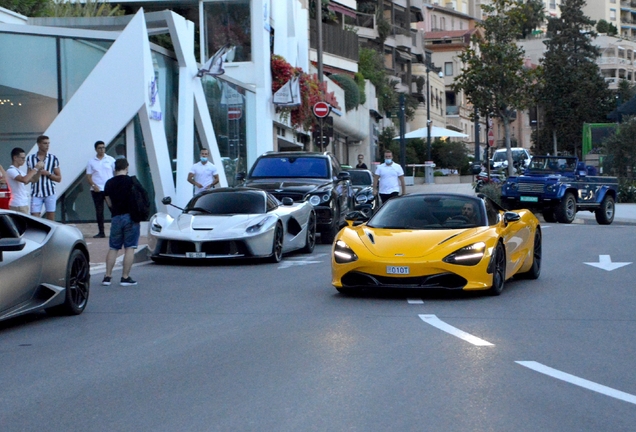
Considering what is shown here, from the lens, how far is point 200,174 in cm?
2233

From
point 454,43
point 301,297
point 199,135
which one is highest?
point 454,43

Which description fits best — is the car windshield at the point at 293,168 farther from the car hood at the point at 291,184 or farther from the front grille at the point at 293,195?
the front grille at the point at 293,195

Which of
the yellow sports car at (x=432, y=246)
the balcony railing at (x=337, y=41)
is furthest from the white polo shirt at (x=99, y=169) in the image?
the balcony railing at (x=337, y=41)

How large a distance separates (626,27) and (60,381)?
159 meters

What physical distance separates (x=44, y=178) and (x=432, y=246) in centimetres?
785

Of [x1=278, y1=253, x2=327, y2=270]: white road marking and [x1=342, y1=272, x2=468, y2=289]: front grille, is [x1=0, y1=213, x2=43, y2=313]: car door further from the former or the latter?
[x1=278, y1=253, x2=327, y2=270]: white road marking

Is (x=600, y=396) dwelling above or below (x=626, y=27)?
below

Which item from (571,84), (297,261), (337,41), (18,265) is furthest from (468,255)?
(571,84)

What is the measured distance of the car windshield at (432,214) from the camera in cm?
1205

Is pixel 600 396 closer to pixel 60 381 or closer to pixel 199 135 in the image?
pixel 60 381

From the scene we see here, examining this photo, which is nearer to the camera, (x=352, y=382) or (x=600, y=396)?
Result: (x=600, y=396)

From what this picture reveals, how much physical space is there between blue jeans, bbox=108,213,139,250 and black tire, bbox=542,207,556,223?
17.4 m

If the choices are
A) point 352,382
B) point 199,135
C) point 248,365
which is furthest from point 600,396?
point 199,135

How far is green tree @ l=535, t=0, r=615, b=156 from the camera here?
87938 millimetres
